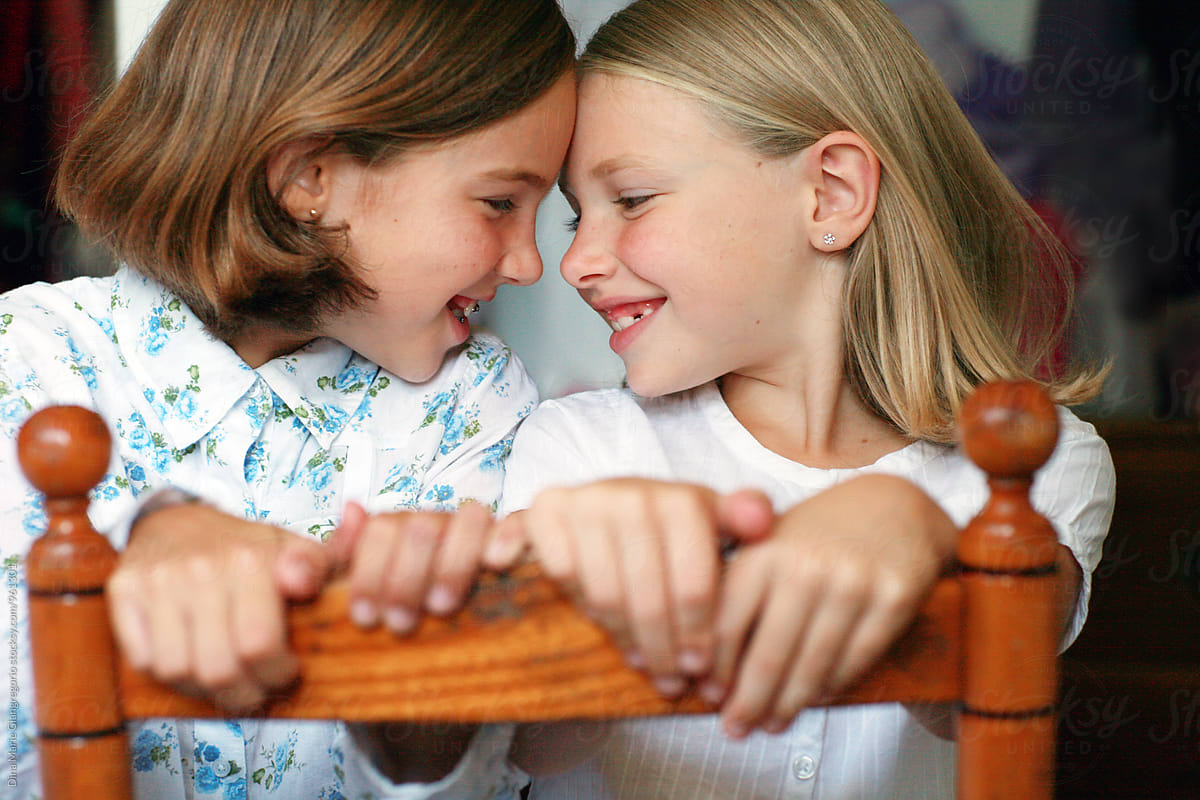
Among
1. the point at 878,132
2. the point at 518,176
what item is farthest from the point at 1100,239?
the point at 518,176

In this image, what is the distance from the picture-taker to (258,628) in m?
0.44

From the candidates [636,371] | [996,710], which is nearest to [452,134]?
[636,371]

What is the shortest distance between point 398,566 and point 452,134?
56 cm

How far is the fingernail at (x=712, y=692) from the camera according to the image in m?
0.47

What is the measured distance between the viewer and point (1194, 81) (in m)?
1.67

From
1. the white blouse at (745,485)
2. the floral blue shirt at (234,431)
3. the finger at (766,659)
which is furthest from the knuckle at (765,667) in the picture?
the floral blue shirt at (234,431)

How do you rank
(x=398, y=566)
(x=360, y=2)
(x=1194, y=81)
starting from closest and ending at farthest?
(x=398, y=566), (x=360, y=2), (x=1194, y=81)

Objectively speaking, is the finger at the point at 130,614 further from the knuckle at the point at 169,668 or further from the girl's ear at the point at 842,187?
the girl's ear at the point at 842,187

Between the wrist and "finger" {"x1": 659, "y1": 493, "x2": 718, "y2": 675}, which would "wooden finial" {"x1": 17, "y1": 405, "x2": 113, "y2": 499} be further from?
"finger" {"x1": 659, "y1": 493, "x2": 718, "y2": 675}

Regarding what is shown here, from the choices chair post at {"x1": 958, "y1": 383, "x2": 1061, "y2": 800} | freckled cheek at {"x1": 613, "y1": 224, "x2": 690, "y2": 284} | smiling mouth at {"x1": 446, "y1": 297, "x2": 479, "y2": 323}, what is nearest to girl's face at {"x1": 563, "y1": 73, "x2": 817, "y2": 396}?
freckled cheek at {"x1": 613, "y1": 224, "x2": 690, "y2": 284}

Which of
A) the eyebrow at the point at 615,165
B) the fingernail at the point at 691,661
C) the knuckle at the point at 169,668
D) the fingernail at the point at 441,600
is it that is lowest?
the fingernail at the point at 691,661

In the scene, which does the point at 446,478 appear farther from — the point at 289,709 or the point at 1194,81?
the point at 1194,81

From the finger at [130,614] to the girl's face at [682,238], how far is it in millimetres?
569

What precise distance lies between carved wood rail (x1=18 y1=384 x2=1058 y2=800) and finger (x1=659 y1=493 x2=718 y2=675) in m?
0.03
